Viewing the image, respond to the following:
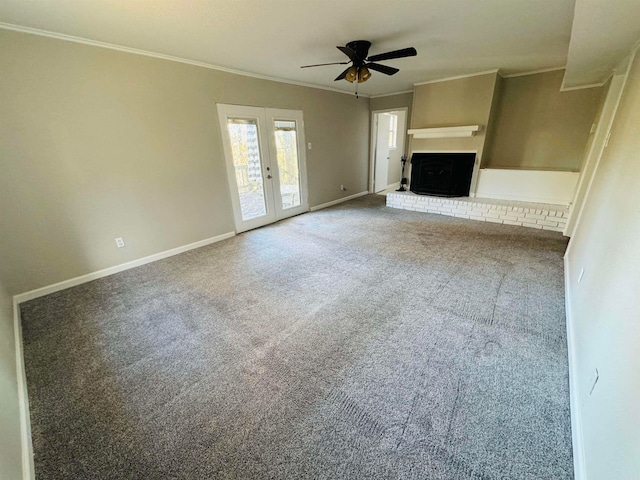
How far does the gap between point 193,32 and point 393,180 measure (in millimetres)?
6399

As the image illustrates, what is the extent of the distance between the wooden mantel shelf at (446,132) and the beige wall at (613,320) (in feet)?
7.55

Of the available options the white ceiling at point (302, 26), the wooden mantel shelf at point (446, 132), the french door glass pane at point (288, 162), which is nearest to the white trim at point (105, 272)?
the french door glass pane at point (288, 162)

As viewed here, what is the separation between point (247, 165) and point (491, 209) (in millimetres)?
4245

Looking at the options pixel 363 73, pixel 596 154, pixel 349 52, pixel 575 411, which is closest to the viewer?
pixel 575 411

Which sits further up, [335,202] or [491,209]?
[491,209]

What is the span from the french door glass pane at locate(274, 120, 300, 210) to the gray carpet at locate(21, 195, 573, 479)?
2253mm

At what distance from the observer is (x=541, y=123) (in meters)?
4.46

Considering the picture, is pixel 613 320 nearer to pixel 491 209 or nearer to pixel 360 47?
pixel 360 47

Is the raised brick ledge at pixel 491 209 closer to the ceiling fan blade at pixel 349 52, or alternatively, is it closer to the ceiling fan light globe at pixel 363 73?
the ceiling fan light globe at pixel 363 73

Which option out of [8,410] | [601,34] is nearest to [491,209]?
[601,34]

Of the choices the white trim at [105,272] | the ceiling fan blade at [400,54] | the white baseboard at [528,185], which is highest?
the ceiling fan blade at [400,54]

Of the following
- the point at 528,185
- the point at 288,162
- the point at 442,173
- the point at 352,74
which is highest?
the point at 352,74

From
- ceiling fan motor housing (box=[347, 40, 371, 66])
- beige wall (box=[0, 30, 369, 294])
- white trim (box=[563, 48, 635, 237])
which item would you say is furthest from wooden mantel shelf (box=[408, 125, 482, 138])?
beige wall (box=[0, 30, 369, 294])

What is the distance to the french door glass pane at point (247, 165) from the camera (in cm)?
399
